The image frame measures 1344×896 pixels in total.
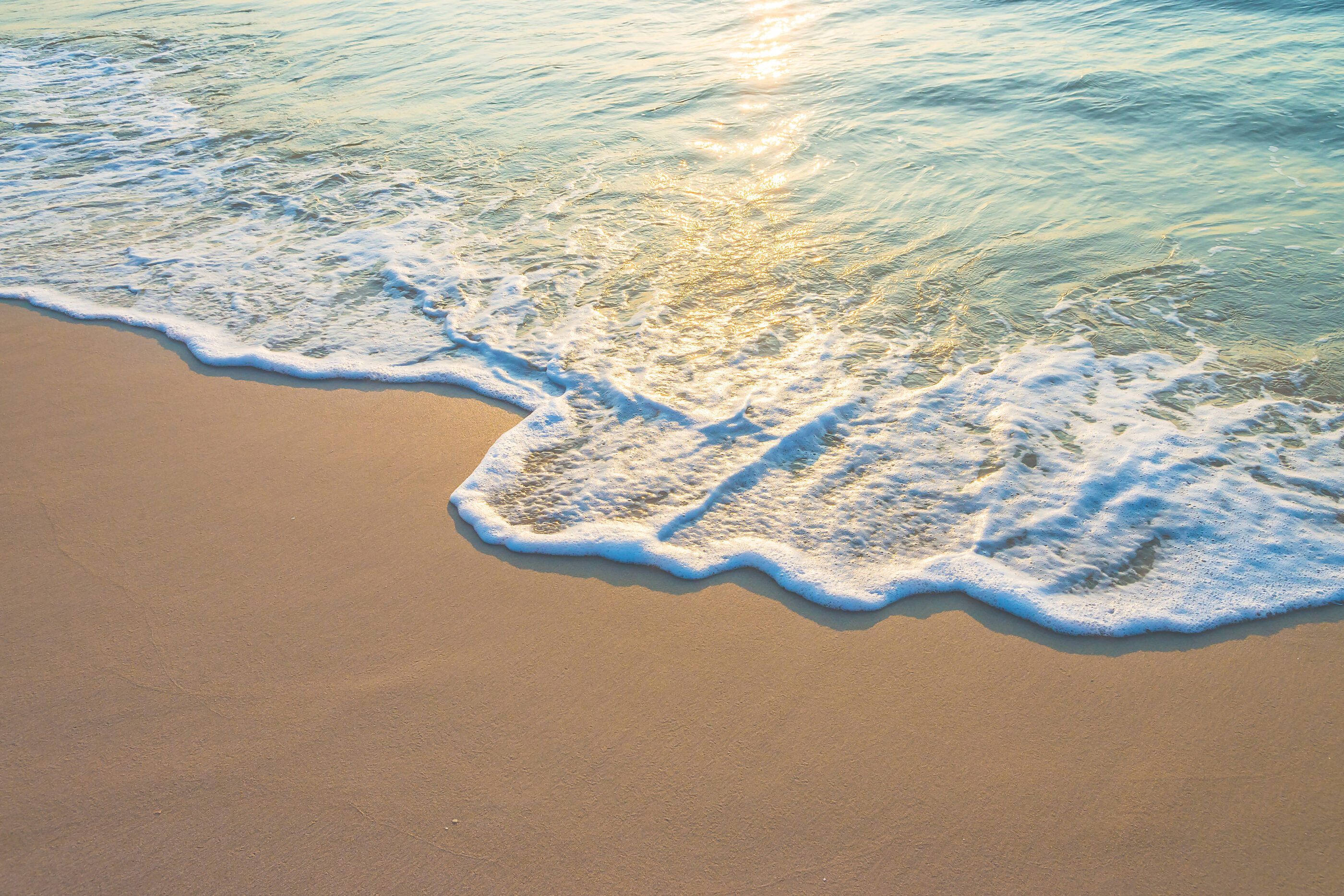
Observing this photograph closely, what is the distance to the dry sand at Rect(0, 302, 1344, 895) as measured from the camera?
1.95m

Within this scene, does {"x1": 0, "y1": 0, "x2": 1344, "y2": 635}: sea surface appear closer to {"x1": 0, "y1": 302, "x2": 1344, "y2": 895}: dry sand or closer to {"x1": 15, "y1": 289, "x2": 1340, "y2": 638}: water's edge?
Answer: {"x1": 15, "y1": 289, "x2": 1340, "y2": 638}: water's edge

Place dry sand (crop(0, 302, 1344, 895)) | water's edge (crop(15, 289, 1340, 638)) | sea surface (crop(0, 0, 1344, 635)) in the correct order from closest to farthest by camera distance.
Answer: dry sand (crop(0, 302, 1344, 895)) → water's edge (crop(15, 289, 1340, 638)) → sea surface (crop(0, 0, 1344, 635))

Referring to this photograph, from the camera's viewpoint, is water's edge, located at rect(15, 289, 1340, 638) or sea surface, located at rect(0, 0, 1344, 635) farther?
sea surface, located at rect(0, 0, 1344, 635)

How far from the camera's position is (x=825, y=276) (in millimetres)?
4738

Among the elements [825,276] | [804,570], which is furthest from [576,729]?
[825,276]

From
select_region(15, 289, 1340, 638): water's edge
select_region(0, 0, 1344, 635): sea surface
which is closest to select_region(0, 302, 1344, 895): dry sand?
select_region(15, 289, 1340, 638): water's edge

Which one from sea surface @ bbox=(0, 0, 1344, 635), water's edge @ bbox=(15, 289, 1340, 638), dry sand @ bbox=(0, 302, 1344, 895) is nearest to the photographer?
dry sand @ bbox=(0, 302, 1344, 895)

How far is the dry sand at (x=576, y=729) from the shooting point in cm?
195

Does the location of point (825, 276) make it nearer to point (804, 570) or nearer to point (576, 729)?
point (804, 570)

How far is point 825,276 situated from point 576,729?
334 cm

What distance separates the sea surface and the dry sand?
22cm

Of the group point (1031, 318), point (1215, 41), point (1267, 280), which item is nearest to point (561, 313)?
point (1031, 318)

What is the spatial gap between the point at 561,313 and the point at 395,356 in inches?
37.9

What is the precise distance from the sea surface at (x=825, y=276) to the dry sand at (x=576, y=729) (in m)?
0.22
